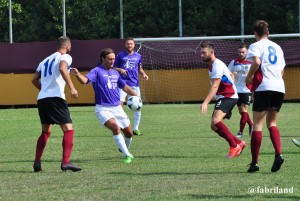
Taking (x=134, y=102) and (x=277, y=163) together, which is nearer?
(x=277, y=163)

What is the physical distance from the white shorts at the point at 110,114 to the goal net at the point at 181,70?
19690mm

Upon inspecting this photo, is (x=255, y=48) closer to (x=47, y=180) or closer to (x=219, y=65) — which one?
(x=219, y=65)

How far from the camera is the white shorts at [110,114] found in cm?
1218

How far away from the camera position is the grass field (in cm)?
881

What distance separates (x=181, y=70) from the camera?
32656 millimetres

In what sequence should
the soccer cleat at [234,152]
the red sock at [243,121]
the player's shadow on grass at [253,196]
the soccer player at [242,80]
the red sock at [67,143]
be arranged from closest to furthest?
1. the player's shadow on grass at [253,196]
2. the red sock at [67,143]
3. the soccer cleat at [234,152]
4. the red sock at [243,121]
5. the soccer player at [242,80]

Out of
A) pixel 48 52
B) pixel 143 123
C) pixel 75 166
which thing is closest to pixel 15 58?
pixel 48 52

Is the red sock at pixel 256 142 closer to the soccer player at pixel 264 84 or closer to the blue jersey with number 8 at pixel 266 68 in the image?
the soccer player at pixel 264 84

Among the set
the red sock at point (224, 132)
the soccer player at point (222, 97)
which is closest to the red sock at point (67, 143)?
the soccer player at point (222, 97)

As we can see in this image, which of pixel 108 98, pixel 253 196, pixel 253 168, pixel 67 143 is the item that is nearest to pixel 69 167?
pixel 67 143

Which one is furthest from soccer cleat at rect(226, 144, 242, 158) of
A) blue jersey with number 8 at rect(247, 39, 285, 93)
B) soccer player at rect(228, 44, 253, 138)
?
Answer: soccer player at rect(228, 44, 253, 138)

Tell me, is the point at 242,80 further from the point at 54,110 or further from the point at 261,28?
the point at 54,110

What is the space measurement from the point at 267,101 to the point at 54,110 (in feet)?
9.64

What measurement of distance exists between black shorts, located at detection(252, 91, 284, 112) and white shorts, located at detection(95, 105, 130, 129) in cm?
256
